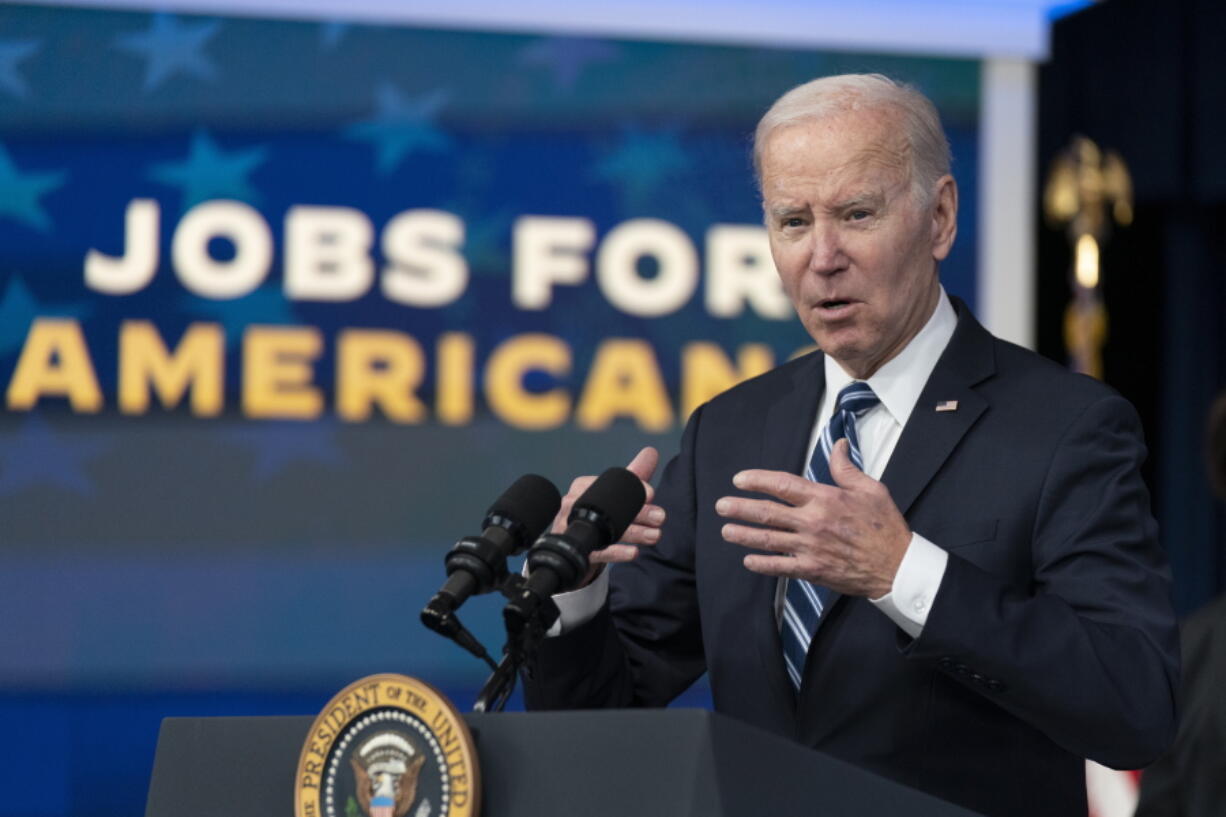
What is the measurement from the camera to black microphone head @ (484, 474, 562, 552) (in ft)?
4.99

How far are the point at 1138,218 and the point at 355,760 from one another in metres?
4.74

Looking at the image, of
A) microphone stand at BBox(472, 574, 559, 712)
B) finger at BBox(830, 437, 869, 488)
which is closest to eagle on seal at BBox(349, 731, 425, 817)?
microphone stand at BBox(472, 574, 559, 712)

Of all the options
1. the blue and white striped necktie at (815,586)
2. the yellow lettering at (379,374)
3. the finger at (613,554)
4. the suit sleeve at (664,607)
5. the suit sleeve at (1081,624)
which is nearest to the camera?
the suit sleeve at (1081,624)

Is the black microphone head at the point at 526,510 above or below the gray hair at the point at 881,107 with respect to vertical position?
below

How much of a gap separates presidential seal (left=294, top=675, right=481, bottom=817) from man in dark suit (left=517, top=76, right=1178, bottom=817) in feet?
1.09

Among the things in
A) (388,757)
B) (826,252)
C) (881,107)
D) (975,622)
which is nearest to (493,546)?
(388,757)

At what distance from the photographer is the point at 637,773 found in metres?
1.26

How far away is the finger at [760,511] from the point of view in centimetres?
147

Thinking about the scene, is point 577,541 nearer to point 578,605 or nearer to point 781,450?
point 578,605

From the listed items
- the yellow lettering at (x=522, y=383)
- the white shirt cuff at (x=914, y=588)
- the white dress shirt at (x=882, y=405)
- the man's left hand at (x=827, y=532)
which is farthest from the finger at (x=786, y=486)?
the yellow lettering at (x=522, y=383)

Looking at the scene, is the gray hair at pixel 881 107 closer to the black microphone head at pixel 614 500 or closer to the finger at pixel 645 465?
the finger at pixel 645 465

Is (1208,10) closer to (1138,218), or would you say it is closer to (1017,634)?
(1138,218)

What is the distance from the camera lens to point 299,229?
3.77 metres

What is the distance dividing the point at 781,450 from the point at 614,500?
0.44m
